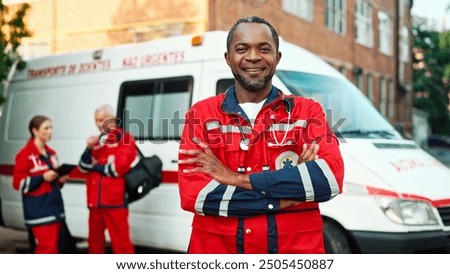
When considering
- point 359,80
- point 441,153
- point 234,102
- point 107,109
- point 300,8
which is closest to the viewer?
point 234,102

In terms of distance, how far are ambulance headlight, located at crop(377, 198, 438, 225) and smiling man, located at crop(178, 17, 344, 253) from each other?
1.16m

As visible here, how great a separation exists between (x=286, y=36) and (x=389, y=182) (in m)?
1.00

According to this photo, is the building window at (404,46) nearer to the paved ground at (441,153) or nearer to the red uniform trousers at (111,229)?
the paved ground at (441,153)

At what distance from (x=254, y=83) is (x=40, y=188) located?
2.31 meters

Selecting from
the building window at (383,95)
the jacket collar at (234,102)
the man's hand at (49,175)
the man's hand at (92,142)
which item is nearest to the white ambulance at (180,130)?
the building window at (383,95)

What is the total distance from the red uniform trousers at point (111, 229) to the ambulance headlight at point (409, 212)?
167cm

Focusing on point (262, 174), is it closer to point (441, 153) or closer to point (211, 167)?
point (211, 167)

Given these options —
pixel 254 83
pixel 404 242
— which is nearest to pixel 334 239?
pixel 404 242

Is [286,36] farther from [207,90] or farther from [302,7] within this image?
[207,90]

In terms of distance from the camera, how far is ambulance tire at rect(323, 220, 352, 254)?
324 centimetres

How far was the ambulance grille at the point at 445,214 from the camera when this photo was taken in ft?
10.2

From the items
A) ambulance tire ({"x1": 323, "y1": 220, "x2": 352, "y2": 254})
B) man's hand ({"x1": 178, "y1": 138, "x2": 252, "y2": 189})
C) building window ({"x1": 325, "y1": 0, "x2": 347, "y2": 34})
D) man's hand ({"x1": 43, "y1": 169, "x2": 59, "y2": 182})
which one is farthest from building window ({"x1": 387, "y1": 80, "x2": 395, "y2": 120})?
man's hand ({"x1": 43, "y1": 169, "x2": 59, "y2": 182})

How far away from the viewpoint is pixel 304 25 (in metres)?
3.43

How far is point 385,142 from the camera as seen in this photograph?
136 inches
